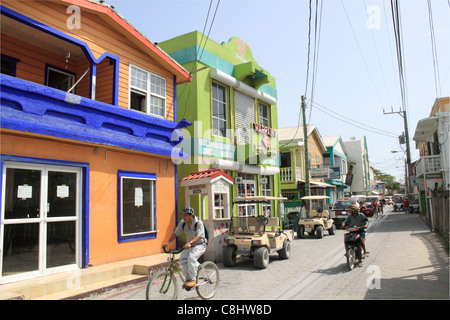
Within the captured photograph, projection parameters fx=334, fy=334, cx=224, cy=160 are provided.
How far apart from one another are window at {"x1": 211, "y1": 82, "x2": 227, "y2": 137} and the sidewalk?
707 centimetres

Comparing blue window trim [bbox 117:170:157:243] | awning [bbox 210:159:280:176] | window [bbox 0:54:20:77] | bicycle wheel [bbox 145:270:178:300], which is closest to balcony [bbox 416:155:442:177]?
awning [bbox 210:159:280:176]

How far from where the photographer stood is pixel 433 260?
930cm

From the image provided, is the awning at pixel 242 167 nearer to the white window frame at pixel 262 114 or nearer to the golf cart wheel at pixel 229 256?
the white window frame at pixel 262 114

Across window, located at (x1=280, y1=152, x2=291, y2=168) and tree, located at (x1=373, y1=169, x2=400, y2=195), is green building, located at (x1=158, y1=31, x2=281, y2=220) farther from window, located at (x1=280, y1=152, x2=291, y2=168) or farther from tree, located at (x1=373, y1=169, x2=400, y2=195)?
tree, located at (x1=373, y1=169, x2=400, y2=195)

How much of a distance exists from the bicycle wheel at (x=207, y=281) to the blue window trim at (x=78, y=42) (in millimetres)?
5250

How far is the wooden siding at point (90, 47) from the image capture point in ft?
25.6

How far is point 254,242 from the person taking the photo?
30.3ft

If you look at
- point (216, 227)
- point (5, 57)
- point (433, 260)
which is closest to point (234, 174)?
point (216, 227)

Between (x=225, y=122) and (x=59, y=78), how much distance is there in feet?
23.3

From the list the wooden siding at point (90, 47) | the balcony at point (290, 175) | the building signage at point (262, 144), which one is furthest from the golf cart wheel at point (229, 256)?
the balcony at point (290, 175)

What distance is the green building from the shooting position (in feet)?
41.8

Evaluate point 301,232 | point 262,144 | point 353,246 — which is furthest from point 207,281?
point 301,232
